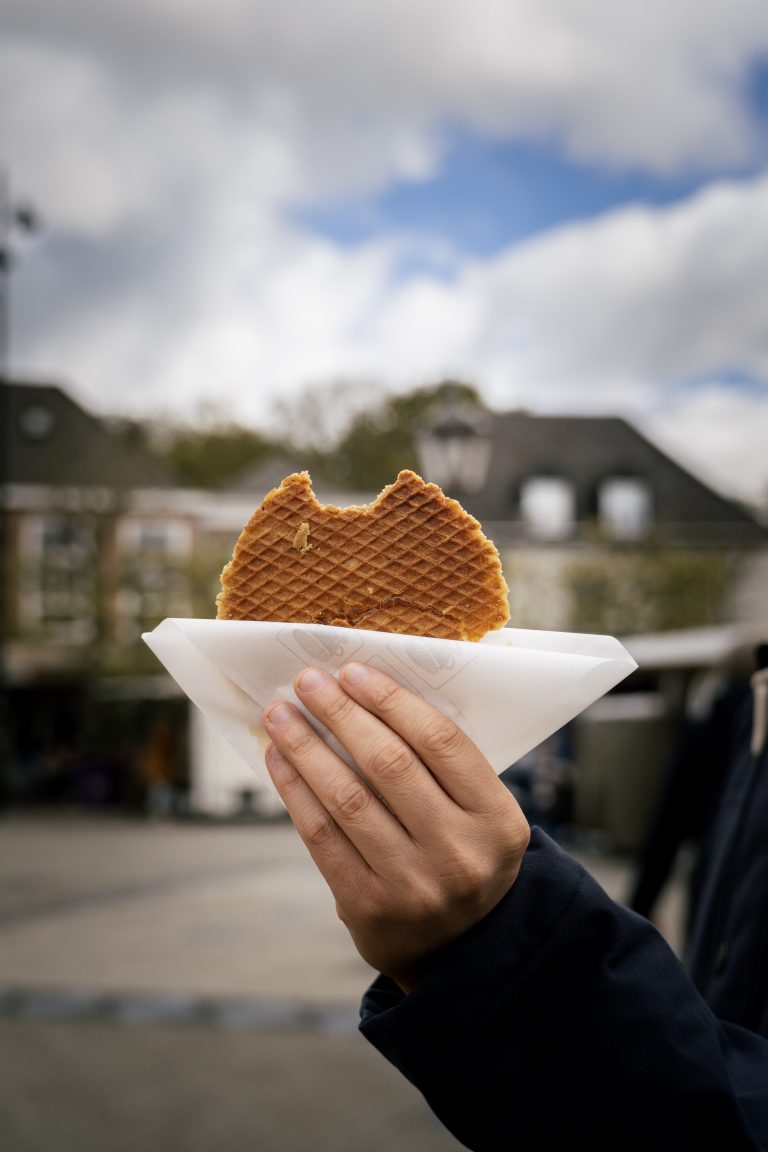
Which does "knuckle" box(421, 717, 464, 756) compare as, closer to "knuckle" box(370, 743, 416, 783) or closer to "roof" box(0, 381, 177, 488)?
"knuckle" box(370, 743, 416, 783)

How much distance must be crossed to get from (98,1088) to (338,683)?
6.59 metres

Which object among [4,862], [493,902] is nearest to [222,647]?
[493,902]

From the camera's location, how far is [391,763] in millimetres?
1300

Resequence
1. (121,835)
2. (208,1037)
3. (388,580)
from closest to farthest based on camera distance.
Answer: (388,580) → (208,1037) → (121,835)

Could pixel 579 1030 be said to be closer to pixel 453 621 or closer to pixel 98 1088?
pixel 453 621

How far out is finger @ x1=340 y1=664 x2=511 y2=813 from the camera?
132cm

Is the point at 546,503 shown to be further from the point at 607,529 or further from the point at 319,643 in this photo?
the point at 319,643

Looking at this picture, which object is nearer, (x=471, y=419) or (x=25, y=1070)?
(x=25, y=1070)

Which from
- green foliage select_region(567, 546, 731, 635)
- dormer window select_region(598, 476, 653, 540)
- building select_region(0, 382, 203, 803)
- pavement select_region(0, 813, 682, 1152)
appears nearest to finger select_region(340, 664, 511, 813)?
pavement select_region(0, 813, 682, 1152)

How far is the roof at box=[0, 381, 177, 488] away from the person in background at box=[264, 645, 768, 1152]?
34072 mm

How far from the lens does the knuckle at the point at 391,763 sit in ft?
4.26

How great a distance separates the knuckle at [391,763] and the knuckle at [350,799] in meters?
0.03

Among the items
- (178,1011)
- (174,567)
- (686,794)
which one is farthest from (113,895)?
(174,567)

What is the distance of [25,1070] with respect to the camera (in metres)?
7.33
